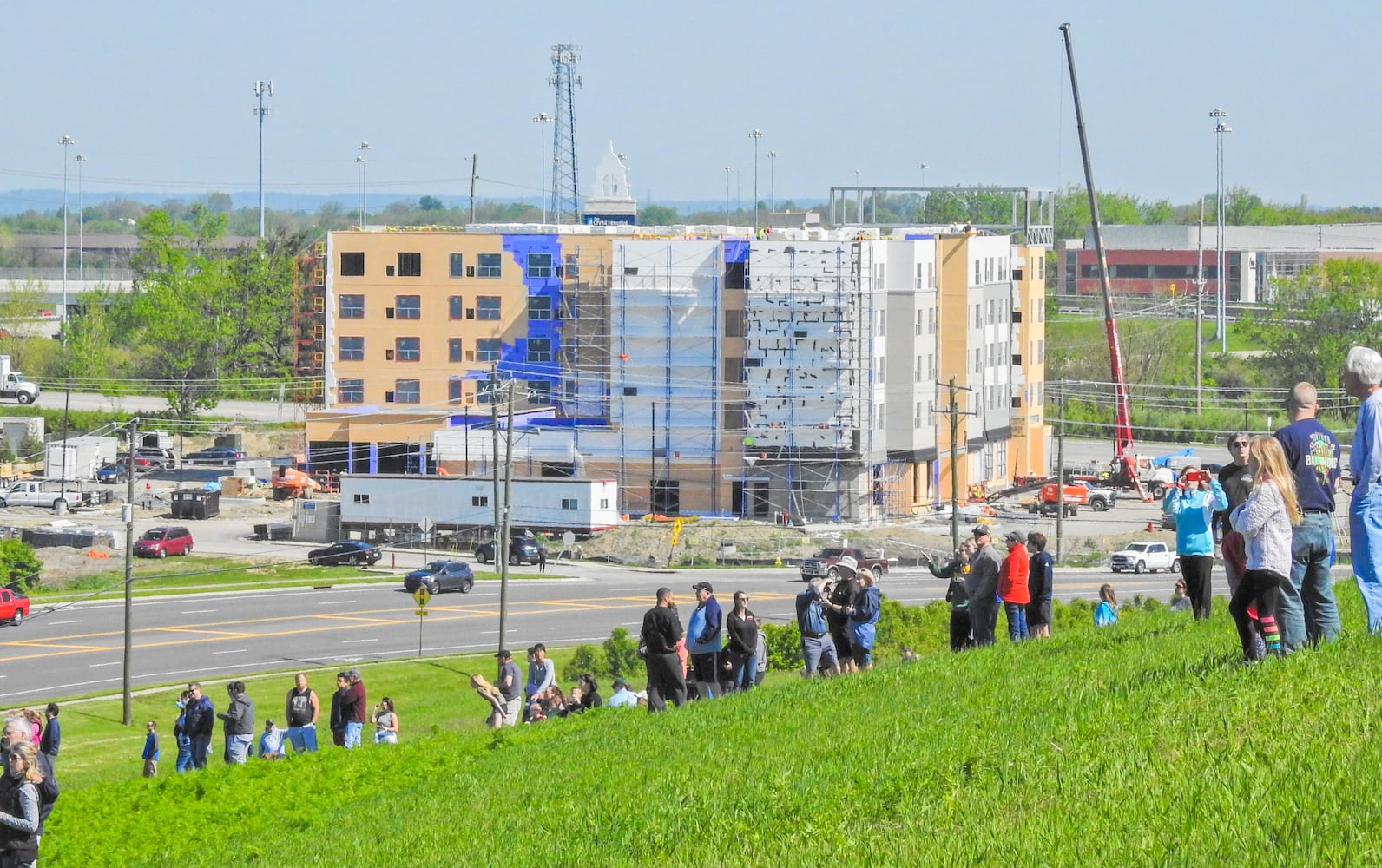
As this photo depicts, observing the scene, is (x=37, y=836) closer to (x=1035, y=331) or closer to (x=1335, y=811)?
(x=1335, y=811)

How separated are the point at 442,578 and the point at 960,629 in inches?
1633

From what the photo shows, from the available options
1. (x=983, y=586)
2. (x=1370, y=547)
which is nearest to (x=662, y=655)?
(x=983, y=586)

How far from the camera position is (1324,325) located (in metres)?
120

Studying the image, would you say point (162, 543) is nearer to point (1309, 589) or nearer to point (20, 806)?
point (20, 806)

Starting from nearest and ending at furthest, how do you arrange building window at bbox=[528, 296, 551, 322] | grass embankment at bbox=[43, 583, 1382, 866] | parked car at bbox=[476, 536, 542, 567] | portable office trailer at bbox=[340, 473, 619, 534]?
grass embankment at bbox=[43, 583, 1382, 866]
parked car at bbox=[476, 536, 542, 567]
portable office trailer at bbox=[340, 473, 619, 534]
building window at bbox=[528, 296, 551, 322]

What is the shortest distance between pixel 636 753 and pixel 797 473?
6435 cm

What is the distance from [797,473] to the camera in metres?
80.2

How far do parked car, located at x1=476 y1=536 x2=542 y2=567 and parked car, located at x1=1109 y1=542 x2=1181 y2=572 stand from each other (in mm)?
21673

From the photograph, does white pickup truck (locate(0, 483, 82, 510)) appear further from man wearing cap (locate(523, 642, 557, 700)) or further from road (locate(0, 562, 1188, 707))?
man wearing cap (locate(523, 642, 557, 700))

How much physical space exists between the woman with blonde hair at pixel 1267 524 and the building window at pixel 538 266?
252 feet

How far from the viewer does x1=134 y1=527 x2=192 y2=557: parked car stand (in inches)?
2751

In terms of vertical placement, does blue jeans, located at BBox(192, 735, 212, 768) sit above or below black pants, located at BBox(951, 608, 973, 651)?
below

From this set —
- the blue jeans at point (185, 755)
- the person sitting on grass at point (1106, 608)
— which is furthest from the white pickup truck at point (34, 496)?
the person sitting on grass at point (1106, 608)

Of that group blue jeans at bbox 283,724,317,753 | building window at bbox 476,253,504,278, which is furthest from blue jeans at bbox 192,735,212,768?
building window at bbox 476,253,504,278
